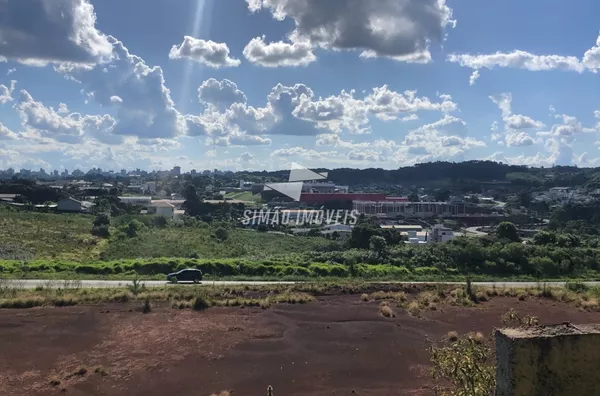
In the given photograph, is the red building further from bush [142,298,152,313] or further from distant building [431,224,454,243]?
bush [142,298,152,313]

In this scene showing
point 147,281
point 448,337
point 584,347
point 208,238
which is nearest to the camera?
point 584,347

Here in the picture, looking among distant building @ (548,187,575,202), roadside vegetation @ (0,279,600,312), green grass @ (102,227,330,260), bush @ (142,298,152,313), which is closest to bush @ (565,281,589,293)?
roadside vegetation @ (0,279,600,312)

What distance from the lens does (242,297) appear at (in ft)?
69.2

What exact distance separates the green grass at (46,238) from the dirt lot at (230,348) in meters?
17.5

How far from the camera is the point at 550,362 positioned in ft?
15.5

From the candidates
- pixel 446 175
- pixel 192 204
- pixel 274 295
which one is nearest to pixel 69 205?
pixel 192 204

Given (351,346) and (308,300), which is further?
(308,300)

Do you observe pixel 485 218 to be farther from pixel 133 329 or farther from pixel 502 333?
pixel 502 333

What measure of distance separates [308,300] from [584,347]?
16.7 m

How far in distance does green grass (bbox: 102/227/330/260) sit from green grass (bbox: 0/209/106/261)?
6.01ft

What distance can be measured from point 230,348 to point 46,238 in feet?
101

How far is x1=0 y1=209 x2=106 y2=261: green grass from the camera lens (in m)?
34.2

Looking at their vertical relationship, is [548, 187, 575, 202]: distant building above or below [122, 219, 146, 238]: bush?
above

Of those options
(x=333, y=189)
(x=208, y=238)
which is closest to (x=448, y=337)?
(x=208, y=238)
